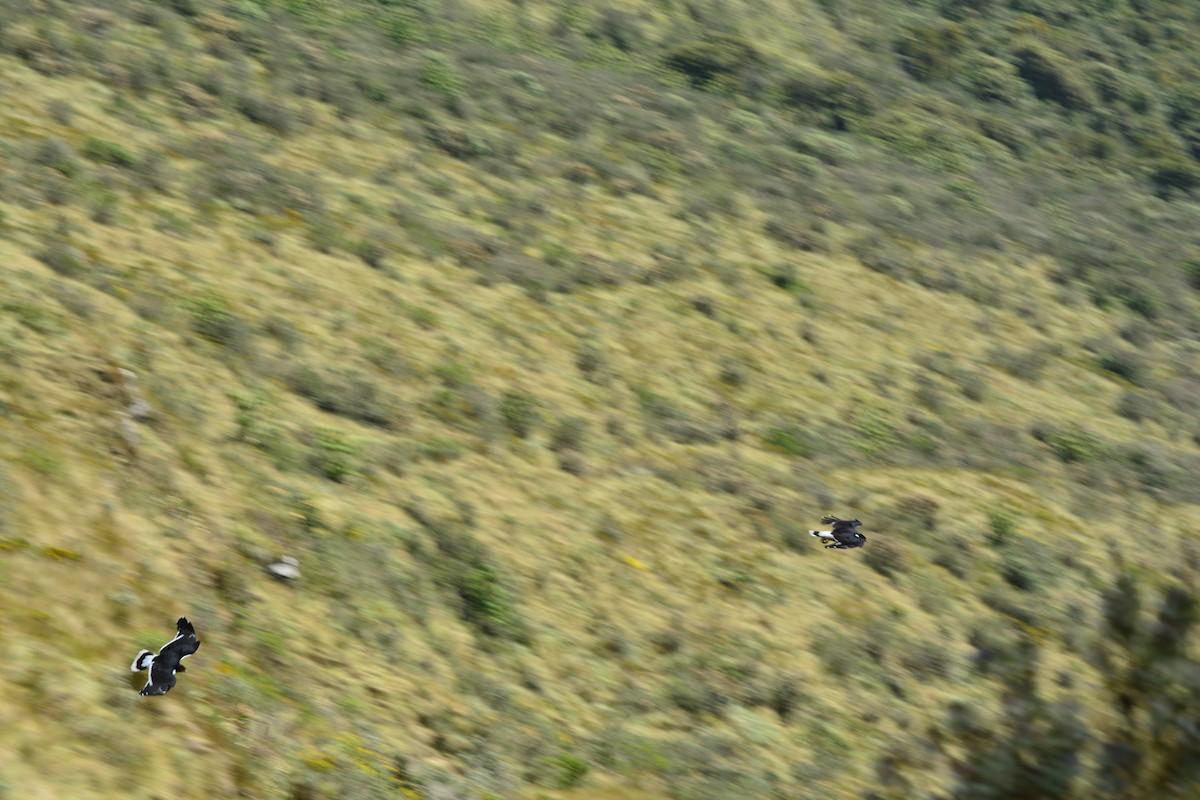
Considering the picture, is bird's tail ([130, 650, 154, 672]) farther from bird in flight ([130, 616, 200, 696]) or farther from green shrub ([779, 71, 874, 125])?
green shrub ([779, 71, 874, 125])

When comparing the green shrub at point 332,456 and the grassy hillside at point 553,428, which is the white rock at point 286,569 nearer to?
the grassy hillside at point 553,428

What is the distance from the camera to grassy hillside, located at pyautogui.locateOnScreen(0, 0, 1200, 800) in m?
7.37

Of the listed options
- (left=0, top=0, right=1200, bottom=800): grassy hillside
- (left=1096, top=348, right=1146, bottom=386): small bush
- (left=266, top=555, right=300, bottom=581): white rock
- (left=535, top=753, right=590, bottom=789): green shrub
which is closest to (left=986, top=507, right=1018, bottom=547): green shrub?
(left=0, top=0, right=1200, bottom=800): grassy hillside

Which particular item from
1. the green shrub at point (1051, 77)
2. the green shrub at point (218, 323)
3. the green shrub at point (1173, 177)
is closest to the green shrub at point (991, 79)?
the green shrub at point (1051, 77)

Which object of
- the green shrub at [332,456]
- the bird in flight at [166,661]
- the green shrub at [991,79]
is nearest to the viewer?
the bird in flight at [166,661]

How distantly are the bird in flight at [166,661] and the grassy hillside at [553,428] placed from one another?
0.10 metres

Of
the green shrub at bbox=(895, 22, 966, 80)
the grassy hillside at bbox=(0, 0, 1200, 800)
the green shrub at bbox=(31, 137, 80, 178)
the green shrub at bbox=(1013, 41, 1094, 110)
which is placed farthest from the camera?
the green shrub at bbox=(1013, 41, 1094, 110)

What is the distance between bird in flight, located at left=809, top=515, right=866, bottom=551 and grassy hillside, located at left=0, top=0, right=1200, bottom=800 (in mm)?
141

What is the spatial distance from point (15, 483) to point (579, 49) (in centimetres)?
1120

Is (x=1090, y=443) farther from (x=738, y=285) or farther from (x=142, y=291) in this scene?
(x=142, y=291)

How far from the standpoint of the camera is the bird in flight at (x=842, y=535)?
10562 millimetres

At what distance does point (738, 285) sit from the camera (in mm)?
13617

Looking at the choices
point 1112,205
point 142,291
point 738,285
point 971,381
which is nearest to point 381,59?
point 738,285

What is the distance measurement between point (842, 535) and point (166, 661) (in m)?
5.63
